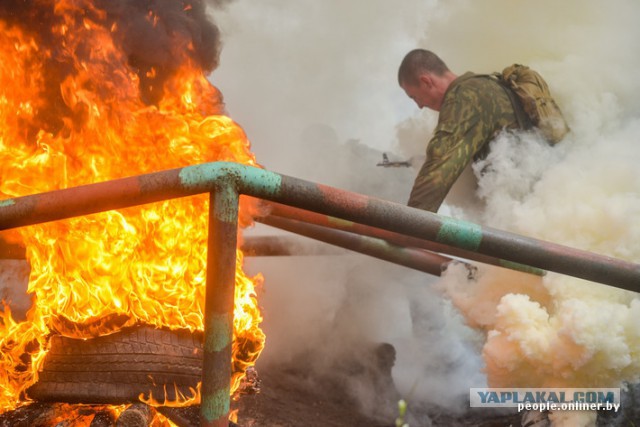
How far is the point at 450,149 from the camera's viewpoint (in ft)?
15.3

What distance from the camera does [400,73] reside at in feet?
19.1

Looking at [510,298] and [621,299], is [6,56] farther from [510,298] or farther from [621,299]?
[621,299]

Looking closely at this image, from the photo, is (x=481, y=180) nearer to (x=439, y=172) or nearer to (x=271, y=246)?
(x=439, y=172)

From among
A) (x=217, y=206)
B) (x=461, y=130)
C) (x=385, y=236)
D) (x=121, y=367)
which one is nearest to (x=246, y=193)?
(x=217, y=206)

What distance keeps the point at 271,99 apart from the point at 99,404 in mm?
5412

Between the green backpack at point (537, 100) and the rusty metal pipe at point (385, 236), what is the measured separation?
4.88 feet

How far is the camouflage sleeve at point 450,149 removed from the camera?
4566mm

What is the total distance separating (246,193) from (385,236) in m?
2.18

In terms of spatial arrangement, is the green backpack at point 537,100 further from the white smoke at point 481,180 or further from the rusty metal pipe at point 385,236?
the rusty metal pipe at point 385,236

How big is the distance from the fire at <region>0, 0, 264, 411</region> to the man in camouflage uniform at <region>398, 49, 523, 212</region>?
1778 mm

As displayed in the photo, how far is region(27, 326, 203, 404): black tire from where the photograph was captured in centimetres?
245

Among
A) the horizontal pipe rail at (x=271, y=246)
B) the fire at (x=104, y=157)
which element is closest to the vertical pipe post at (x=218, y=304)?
the fire at (x=104, y=157)

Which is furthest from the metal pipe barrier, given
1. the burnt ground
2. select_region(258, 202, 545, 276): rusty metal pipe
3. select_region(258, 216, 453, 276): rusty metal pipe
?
the burnt ground

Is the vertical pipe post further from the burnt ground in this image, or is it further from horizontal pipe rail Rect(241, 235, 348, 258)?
horizontal pipe rail Rect(241, 235, 348, 258)
